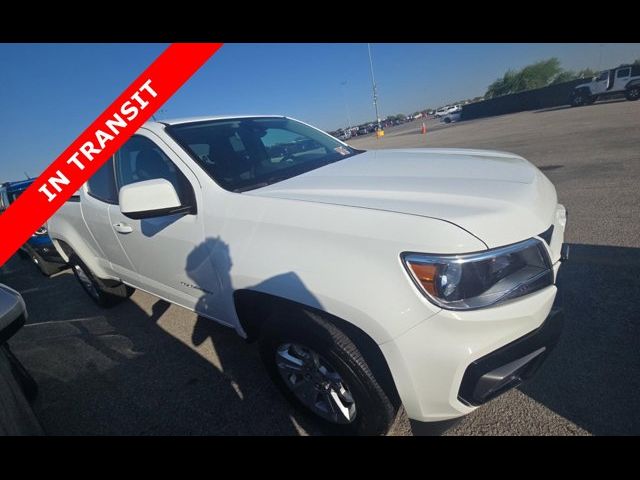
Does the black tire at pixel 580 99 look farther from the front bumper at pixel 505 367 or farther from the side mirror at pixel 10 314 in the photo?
the side mirror at pixel 10 314

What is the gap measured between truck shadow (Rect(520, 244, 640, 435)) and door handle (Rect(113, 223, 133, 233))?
2.86 meters

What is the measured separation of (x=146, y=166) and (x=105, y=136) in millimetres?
466

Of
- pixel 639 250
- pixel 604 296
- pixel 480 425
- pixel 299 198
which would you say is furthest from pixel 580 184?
pixel 299 198

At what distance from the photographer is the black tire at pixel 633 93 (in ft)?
60.4

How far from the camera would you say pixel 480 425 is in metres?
1.79

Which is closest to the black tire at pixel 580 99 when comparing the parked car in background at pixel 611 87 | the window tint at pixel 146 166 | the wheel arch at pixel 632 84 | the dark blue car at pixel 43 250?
the parked car in background at pixel 611 87

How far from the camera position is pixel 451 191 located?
1.48 m

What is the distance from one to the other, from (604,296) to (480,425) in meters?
1.70

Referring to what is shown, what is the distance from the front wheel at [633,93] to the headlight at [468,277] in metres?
26.1

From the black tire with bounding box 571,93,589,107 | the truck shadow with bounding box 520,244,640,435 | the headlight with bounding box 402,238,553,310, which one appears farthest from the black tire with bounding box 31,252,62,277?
the black tire with bounding box 571,93,589,107

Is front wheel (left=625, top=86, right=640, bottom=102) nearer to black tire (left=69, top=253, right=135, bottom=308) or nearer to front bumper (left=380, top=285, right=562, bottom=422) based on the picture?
front bumper (left=380, top=285, right=562, bottom=422)

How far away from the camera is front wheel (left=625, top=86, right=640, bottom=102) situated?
1842 centimetres

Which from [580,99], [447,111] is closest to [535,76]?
[447,111]

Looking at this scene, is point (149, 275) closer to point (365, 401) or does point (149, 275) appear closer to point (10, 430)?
point (10, 430)
